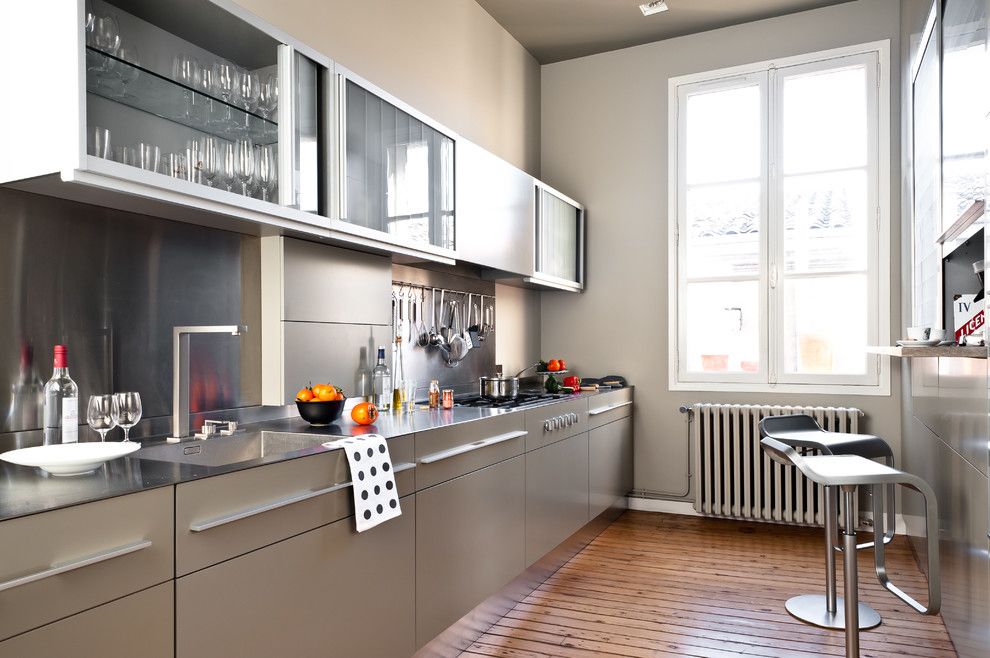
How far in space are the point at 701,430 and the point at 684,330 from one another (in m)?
0.68

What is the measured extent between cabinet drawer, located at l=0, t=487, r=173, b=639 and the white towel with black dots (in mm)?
635

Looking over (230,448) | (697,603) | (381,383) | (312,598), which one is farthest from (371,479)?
(697,603)

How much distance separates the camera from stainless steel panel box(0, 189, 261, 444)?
74.1 inches

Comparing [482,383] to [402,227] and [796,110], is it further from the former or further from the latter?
[796,110]

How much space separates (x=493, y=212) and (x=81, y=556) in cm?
268

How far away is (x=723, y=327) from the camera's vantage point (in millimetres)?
4688

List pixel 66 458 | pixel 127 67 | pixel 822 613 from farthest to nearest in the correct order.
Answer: pixel 822 613 < pixel 127 67 < pixel 66 458

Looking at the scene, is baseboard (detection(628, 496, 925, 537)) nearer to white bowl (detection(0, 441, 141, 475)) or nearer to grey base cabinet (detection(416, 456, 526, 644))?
grey base cabinet (detection(416, 456, 526, 644))

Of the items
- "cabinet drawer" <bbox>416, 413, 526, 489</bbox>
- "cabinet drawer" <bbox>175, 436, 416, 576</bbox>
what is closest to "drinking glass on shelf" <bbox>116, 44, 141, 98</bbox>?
"cabinet drawer" <bbox>175, 436, 416, 576</bbox>

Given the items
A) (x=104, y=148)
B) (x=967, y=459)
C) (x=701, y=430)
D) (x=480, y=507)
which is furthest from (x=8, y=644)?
(x=701, y=430)

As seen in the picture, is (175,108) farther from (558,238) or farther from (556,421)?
(558,238)

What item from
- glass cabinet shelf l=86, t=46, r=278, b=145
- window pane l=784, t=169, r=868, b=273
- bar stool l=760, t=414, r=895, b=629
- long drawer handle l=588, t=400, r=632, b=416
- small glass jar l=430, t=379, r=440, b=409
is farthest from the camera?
window pane l=784, t=169, r=868, b=273

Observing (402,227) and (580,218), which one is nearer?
(402,227)

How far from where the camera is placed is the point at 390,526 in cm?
228
